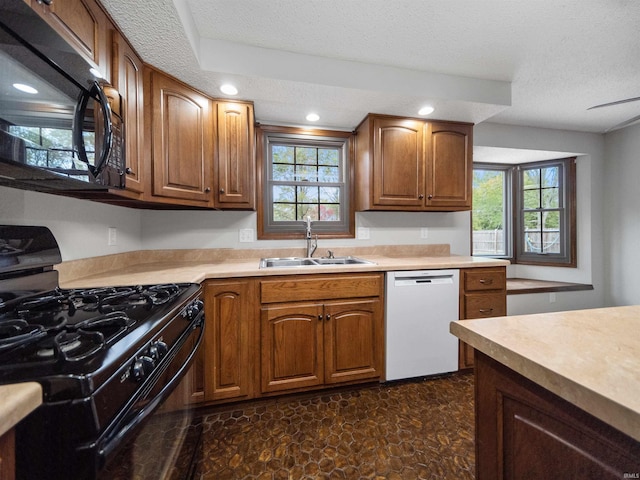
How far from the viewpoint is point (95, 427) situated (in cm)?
49

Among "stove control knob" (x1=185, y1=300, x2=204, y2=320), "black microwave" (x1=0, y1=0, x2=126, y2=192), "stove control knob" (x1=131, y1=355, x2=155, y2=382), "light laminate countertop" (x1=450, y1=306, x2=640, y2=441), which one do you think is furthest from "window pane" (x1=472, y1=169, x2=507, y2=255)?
"black microwave" (x1=0, y1=0, x2=126, y2=192)

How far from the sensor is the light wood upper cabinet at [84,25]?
0.87m

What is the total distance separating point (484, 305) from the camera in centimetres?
202

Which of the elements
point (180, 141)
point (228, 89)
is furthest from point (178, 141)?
point (228, 89)

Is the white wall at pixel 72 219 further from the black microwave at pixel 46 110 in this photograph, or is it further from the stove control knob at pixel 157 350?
the stove control knob at pixel 157 350

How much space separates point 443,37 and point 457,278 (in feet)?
5.31

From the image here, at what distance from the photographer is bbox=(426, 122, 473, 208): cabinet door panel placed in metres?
2.24

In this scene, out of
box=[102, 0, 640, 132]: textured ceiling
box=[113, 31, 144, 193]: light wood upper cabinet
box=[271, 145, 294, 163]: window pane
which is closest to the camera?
box=[113, 31, 144, 193]: light wood upper cabinet

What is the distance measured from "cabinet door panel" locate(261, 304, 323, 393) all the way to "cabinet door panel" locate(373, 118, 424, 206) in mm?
1131

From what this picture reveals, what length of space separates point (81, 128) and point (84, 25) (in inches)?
22.3

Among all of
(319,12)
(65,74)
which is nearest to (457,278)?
(319,12)

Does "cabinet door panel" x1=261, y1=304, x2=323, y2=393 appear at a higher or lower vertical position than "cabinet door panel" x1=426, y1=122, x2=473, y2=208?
lower

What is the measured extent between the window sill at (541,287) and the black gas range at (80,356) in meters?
3.33

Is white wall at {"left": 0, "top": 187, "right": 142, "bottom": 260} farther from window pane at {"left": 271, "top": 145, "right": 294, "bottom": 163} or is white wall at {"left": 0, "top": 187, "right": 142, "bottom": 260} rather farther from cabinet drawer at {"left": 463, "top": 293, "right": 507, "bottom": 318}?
cabinet drawer at {"left": 463, "top": 293, "right": 507, "bottom": 318}
